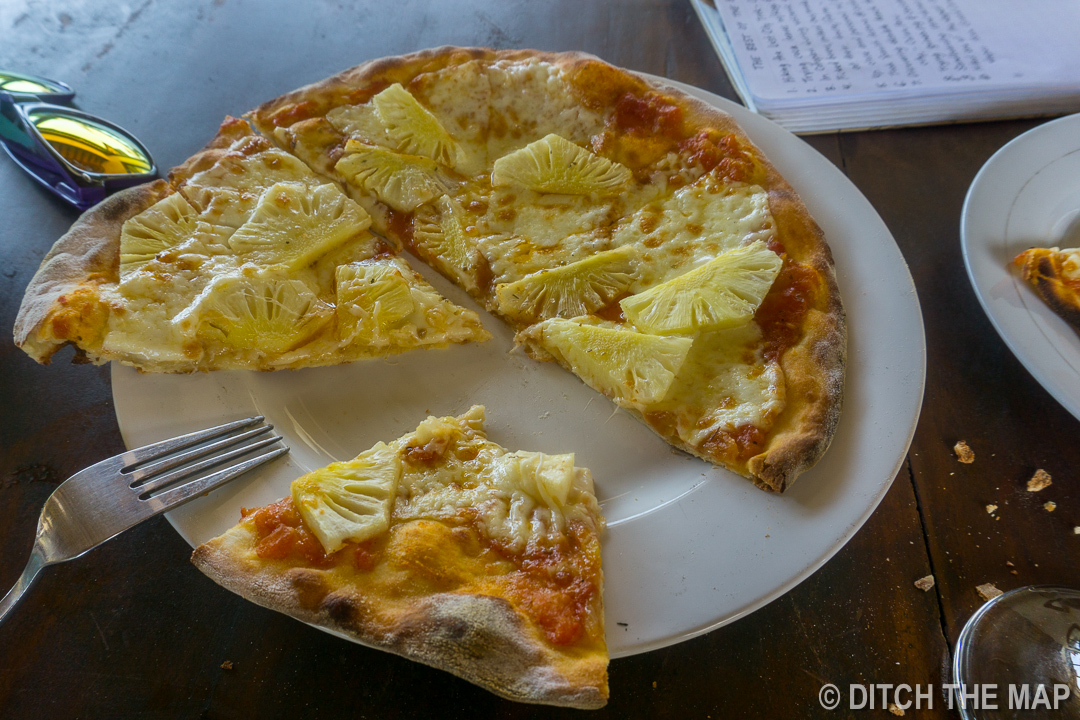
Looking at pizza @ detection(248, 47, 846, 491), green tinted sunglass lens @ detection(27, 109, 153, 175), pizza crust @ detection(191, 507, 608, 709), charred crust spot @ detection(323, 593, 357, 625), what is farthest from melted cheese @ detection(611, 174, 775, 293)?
green tinted sunglass lens @ detection(27, 109, 153, 175)

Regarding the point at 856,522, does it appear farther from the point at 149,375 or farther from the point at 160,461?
the point at 149,375

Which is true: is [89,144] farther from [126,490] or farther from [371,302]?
[126,490]

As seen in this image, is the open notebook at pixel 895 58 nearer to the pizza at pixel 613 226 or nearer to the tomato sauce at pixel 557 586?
the pizza at pixel 613 226

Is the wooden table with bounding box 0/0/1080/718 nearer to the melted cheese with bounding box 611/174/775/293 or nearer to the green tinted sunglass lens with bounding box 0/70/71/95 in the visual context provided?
the green tinted sunglass lens with bounding box 0/70/71/95

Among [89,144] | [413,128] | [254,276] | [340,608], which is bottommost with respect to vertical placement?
[340,608]

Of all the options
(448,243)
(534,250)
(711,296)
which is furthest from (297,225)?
(711,296)
